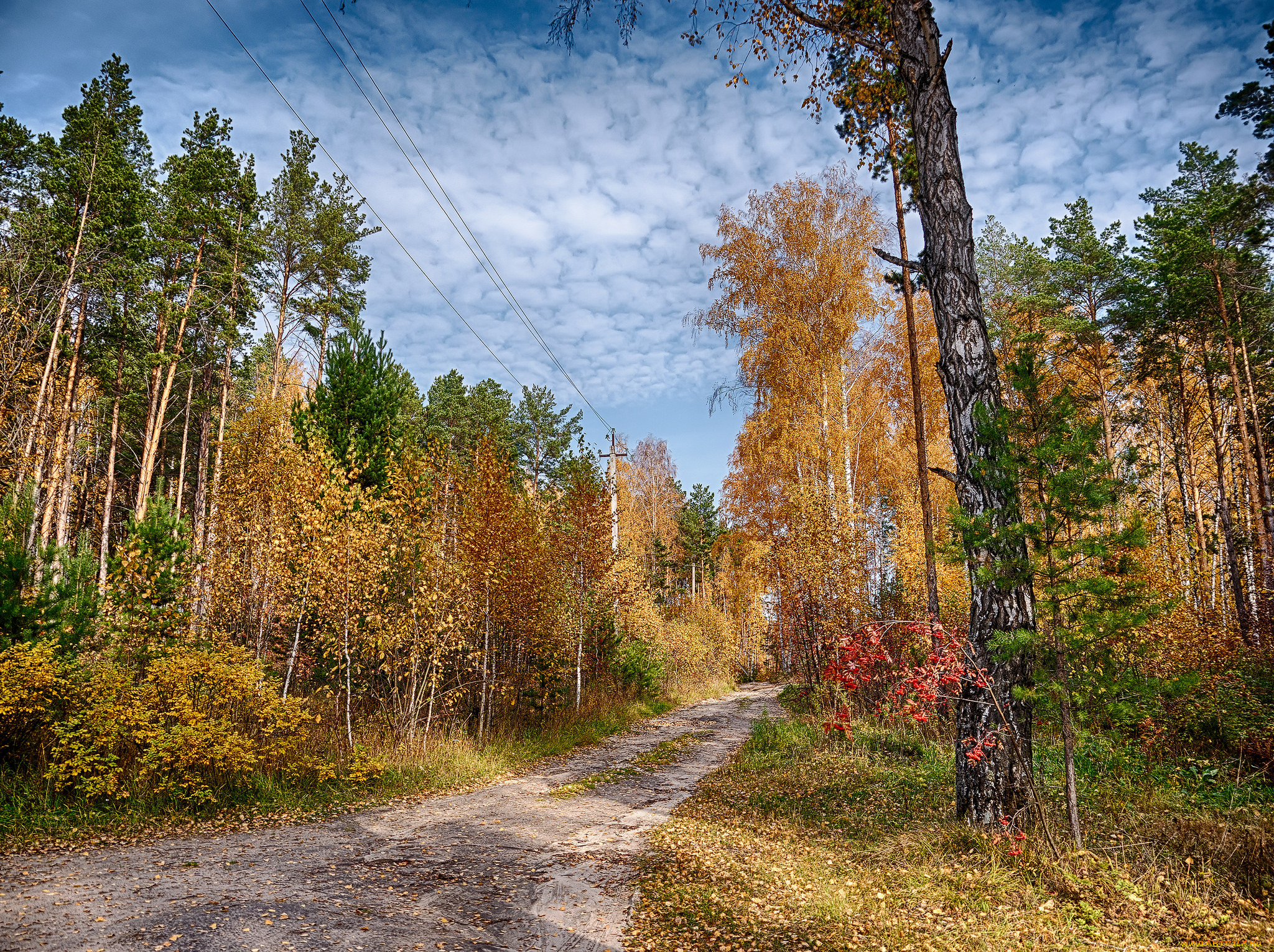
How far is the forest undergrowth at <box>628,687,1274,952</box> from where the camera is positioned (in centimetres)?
366

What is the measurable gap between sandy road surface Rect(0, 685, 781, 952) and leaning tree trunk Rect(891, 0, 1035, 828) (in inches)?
122

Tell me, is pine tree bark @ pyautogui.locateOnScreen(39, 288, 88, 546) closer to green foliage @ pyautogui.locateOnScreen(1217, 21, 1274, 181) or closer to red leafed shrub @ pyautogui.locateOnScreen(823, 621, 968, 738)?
red leafed shrub @ pyautogui.locateOnScreen(823, 621, 968, 738)

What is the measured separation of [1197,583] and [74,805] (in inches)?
658

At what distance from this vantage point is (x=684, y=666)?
25.9 meters

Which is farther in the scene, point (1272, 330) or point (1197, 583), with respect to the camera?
point (1272, 330)

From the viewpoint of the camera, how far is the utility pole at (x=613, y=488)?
51.8 ft

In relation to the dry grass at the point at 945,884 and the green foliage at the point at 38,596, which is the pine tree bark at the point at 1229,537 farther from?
the green foliage at the point at 38,596

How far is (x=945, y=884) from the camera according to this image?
4285mm

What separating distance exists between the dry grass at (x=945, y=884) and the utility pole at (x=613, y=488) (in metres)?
9.72

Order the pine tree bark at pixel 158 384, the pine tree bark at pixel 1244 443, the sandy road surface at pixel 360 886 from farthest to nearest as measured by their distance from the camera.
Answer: the pine tree bark at pixel 158 384 < the pine tree bark at pixel 1244 443 < the sandy road surface at pixel 360 886

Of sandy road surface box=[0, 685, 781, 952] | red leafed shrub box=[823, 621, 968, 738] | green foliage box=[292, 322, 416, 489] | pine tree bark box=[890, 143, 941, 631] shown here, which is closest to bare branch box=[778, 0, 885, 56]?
pine tree bark box=[890, 143, 941, 631]

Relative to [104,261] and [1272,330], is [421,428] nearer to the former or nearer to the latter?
[104,261]

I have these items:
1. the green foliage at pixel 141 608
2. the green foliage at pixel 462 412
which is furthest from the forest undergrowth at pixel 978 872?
the green foliage at pixel 462 412

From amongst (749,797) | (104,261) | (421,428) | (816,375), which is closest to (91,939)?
(749,797)
